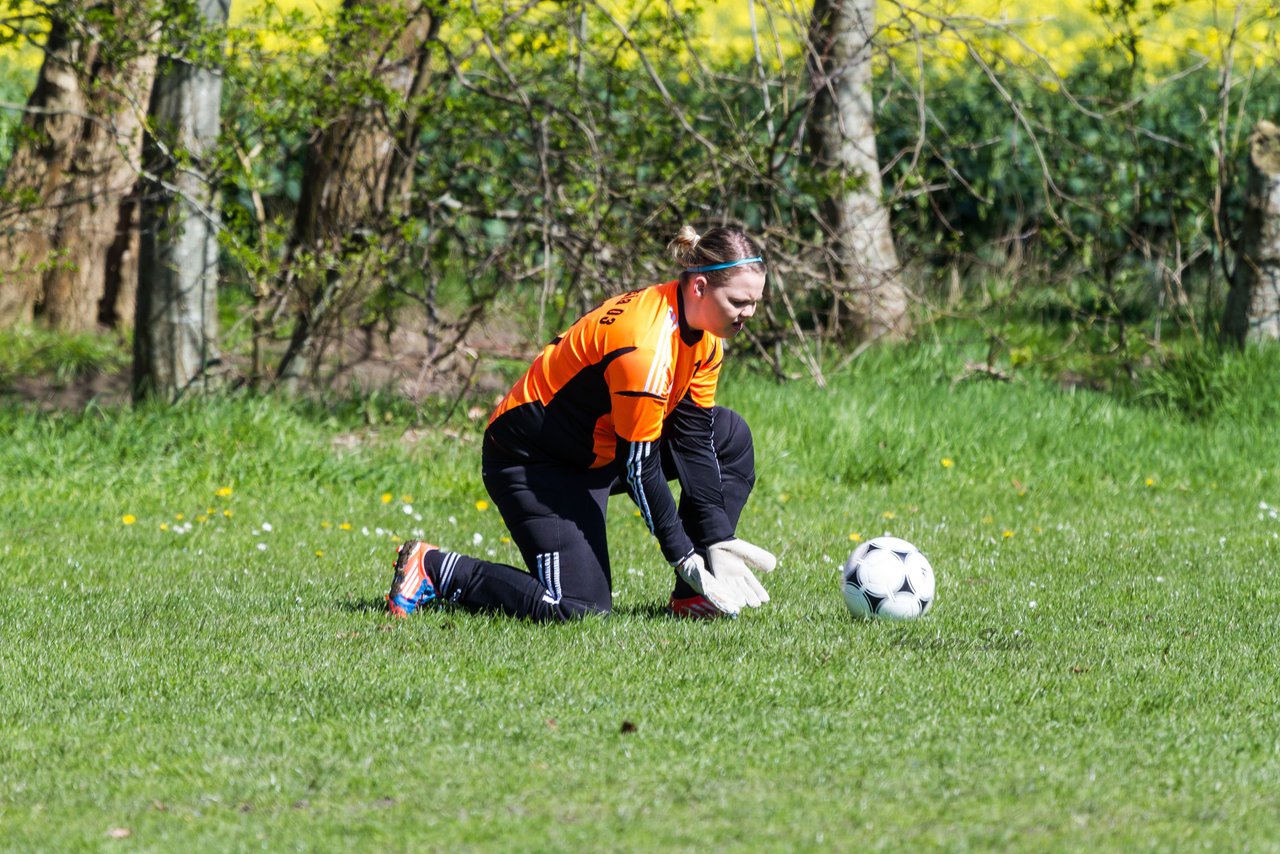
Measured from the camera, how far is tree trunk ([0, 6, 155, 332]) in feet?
30.7

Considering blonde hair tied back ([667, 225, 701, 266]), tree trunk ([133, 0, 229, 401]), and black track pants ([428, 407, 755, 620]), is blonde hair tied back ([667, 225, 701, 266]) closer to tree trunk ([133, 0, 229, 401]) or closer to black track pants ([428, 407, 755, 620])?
black track pants ([428, 407, 755, 620])

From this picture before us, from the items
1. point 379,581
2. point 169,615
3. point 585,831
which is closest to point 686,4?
point 379,581

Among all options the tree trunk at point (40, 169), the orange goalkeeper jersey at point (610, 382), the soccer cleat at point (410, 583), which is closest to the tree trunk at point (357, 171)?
the tree trunk at point (40, 169)

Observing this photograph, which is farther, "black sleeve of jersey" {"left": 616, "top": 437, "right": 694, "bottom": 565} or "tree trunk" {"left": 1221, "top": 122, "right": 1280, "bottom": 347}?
"tree trunk" {"left": 1221, "top": 122, "right": 1280, "bottom": 347}

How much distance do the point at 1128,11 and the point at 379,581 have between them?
6.68 m

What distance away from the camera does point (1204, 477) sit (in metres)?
8.87

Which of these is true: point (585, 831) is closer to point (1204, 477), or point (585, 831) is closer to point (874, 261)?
point (1204, 477)

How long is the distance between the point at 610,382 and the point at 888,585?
136 centimetres

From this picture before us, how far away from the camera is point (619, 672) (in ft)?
15.2

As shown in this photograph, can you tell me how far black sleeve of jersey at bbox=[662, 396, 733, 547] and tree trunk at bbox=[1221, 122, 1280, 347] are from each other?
656 centimetres

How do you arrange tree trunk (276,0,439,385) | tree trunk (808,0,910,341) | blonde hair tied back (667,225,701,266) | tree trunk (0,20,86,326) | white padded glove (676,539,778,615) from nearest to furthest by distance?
1. blonde hair tied back (667,225,701,266)
2. white padded glove (676,539,778,615)
3. tree trunk (276,0,439,385)
4. tree trunk (808,0,910,341)
5. tree trunk (0,20,86,326)

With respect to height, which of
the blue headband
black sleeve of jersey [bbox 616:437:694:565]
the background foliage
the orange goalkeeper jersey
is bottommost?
black sleeve of jersey [bbox 616:437:694:565]

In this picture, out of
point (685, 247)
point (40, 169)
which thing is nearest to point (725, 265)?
point (685, 247)

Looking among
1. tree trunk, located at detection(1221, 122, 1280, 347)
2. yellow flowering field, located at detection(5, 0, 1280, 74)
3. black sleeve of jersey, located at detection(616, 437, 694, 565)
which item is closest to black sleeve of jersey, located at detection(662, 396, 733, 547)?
black sleeve of jersey, located at detection(616, 437, 694, 565)
